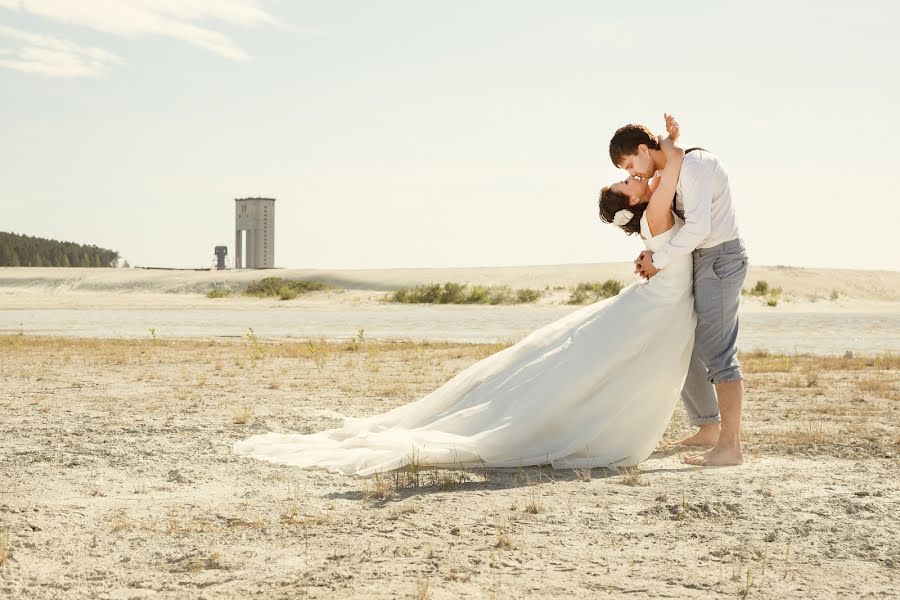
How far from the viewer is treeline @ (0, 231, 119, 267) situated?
7888cm

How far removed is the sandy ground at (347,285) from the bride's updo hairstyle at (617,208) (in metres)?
28.9

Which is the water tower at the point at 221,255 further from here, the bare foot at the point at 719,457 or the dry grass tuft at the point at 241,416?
the bare foot at the point at 719,457

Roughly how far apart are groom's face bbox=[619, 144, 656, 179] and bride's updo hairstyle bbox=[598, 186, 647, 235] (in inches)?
7.4

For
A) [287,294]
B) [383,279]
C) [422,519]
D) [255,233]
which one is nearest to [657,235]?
[422,519]

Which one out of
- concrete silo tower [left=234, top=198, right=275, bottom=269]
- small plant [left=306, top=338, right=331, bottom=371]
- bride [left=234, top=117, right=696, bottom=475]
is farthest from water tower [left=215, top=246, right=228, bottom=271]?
bride [left=234, top=117, right=696, bottom=475]

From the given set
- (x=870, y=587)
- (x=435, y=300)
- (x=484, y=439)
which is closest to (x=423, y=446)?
(x=484, y=439)

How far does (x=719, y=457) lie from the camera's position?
20.0 ft

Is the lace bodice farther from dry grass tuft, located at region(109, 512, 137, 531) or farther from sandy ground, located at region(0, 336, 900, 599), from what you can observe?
dry grass tuft, located at region(109, 512, 137, 531)

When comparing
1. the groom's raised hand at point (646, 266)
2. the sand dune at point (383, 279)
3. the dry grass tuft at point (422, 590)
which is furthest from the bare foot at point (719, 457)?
the sand dune at point (383, 279)

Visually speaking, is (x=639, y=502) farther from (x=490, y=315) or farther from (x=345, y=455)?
(x=490, y=315)

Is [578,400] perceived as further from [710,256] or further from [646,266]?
[710,256]

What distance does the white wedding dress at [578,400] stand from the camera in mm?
5863

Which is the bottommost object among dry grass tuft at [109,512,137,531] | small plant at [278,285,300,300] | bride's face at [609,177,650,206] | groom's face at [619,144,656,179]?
dry grass tuft at [109,512,137,531]

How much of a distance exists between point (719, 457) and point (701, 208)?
5.10ft
